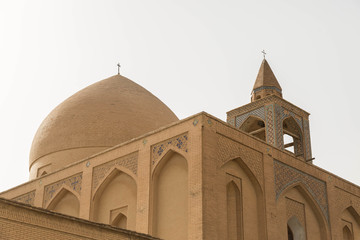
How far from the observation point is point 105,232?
7.83 m

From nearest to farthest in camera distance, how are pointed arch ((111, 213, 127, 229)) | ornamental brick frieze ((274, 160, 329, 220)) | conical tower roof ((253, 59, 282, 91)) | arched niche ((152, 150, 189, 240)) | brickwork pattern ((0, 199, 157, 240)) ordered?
brickwork pattern ((0, 199, 157, 240)), arched niche ((152, 150, 189, 240)), pointed arch ((111, 213, 127, 229)), ornamental brick frieze ((274, 160, 329, 220)), conical tower roof ((253, 59, 282, 91))

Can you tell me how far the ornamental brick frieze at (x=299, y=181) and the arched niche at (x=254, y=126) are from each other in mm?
1780

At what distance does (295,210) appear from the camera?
12.1 m

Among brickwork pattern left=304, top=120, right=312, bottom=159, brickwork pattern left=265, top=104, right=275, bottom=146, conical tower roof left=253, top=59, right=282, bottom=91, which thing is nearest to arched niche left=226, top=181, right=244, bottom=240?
brickwork pattern left=265, top=104, right=275, bottom=146

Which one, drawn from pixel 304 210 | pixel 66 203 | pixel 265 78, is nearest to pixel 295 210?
pixel 304 210

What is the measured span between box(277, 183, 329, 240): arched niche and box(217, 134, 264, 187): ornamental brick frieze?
0.86m

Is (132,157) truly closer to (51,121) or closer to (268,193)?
(268,193)

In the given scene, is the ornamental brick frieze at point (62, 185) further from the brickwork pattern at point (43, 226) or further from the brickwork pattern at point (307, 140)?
the brickwork pattern at point (307, 140)

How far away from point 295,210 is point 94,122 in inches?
222

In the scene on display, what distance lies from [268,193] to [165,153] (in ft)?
7.31

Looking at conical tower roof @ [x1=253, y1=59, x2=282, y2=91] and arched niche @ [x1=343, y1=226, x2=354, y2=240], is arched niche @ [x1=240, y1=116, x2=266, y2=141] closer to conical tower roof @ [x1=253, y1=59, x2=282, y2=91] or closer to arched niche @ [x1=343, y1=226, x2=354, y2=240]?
conical tower roof @ [x1=253, y1=59, x2=282, y2=91]

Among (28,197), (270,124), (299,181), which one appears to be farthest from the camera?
(28,197)

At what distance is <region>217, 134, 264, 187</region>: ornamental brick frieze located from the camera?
1049cm

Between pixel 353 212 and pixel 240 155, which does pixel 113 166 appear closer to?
pixel 240 155
